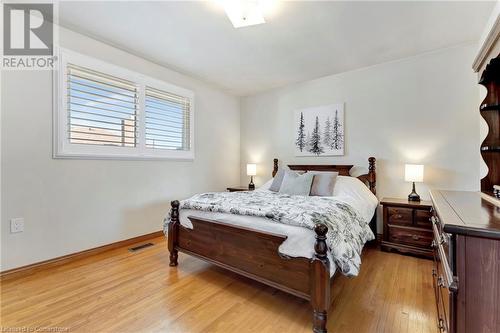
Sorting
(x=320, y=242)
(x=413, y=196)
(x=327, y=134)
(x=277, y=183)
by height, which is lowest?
(x=320, y=242)

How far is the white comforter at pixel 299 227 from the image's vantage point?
1.63m

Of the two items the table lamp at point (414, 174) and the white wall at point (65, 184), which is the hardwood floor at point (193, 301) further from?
the table lamp at point (414, 174)

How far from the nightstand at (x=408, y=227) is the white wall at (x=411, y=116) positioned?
473 mm

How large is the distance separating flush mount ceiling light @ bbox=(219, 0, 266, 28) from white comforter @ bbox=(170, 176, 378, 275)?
1.82m

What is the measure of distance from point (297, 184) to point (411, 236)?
142 centimetres

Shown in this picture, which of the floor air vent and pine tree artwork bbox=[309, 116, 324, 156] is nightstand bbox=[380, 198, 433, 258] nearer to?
pine tree artwork bbox=[309, 116, 324, 156]

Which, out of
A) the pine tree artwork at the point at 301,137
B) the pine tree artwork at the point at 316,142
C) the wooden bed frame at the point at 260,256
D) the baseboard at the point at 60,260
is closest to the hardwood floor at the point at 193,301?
the baseboard at the point at 60,260

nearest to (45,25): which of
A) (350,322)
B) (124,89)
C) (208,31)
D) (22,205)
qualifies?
(124,89)

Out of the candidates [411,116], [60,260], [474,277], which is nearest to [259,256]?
[474,277]

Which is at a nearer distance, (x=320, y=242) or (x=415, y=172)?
(x=320, y=242)

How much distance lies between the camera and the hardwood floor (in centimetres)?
158

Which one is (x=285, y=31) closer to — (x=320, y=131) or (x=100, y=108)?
(x=320, y=131)

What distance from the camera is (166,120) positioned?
3.57m

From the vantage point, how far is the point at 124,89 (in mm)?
3051
